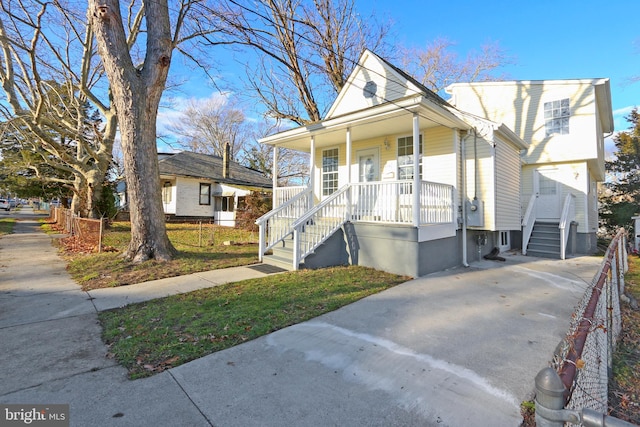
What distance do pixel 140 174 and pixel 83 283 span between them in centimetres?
280

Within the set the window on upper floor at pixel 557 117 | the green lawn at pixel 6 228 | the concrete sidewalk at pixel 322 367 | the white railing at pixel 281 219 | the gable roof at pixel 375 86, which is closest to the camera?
the concrete sidewalk at pixel 322 367

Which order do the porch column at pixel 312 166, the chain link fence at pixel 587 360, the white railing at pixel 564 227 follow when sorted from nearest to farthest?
1. the chain link fence at pixel 587 360
2. the porch column at pixel 312 166
3. the white railing at pixel 564 227

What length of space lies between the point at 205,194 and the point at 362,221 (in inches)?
746

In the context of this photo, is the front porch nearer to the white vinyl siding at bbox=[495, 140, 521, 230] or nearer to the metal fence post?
→ the white vinyl siding at bbox=[495, 140, 521, 230]

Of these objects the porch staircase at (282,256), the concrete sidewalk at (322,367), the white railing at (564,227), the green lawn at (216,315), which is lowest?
the concrete sidewalk at (322,367)

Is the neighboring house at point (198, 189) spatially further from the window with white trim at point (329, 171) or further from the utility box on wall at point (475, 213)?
the utility box on wall at point (475, 213)

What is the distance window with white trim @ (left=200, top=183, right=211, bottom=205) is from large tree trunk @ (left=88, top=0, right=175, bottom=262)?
53.7 feet

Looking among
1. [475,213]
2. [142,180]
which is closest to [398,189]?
[475,213]

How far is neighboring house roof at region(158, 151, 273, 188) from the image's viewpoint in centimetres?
2228

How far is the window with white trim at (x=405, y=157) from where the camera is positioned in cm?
960

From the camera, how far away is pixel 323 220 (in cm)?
852

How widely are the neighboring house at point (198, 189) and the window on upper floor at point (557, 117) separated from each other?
16012mm

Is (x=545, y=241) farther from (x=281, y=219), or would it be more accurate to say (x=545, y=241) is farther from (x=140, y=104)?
(x=140, y=104)

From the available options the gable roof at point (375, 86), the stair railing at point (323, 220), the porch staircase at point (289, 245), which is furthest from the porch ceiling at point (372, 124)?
the porch staircase at point (289, 245)
